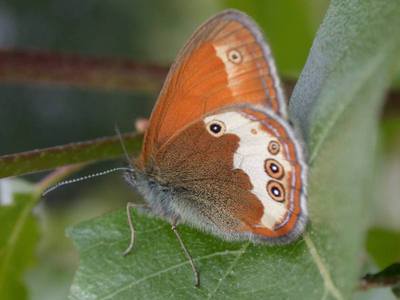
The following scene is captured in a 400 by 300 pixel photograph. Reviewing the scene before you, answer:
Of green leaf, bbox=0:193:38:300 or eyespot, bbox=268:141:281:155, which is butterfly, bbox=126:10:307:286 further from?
green leaf, bbox=0:193:38:300

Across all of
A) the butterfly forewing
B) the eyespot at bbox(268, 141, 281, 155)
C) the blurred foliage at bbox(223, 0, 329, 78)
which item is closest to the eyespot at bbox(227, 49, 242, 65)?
the butterfly forewing

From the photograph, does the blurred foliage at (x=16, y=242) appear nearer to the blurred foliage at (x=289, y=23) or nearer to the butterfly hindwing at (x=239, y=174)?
the butterfly hindwing at (x=239, y=174)

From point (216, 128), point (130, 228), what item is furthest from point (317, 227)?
point (130, 228)

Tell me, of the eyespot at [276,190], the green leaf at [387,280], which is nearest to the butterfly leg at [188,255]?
the eyespot at [276,190]

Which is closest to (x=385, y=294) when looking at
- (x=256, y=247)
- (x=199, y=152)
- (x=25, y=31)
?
(x=256, y=247)

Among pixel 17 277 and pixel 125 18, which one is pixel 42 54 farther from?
pixel 125 18

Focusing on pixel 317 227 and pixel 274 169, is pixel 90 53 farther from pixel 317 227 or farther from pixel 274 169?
pixel 317 227
